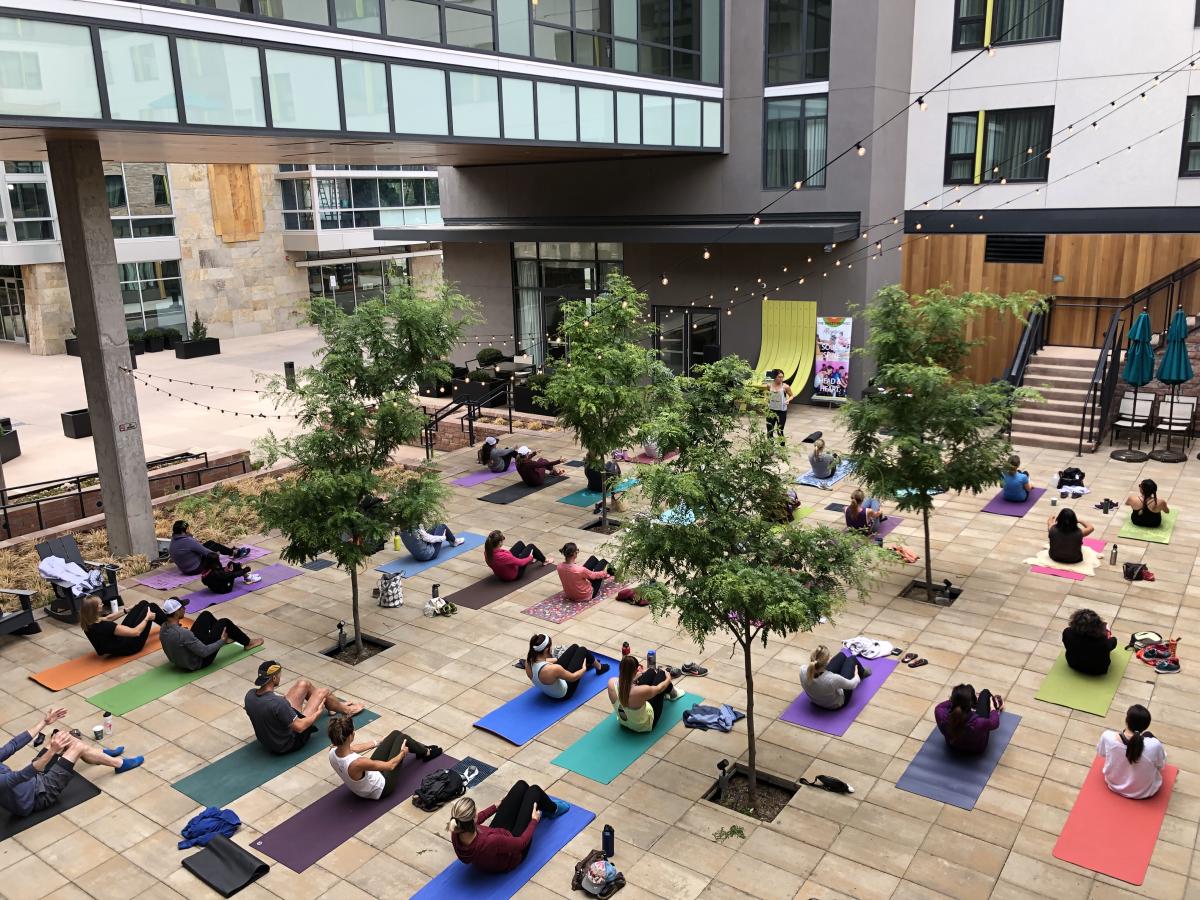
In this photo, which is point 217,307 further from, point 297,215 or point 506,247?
point 506,247

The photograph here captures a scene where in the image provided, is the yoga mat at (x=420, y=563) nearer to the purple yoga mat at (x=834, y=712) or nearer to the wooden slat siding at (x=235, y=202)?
the purple yoga mat at (x=834, y=712)

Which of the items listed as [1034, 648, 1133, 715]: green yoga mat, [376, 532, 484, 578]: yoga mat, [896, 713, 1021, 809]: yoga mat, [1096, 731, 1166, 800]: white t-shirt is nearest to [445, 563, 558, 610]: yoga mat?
[376, 532, 484, 578]: yoga mat

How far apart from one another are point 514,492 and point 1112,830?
13.7 m

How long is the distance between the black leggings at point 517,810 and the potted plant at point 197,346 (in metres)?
34.3

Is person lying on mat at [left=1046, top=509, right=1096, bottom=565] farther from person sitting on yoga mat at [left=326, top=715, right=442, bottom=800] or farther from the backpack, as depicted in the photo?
person sitting on yoga mat at [left=326, top=715, right=442, bottom=800]

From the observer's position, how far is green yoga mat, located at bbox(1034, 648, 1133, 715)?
1133 centimetres

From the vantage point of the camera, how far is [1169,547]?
1587cm

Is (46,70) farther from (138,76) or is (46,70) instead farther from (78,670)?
(78,670)

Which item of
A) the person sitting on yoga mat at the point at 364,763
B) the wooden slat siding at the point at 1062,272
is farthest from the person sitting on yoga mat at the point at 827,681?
the wooden slat siding at the point at 1062,272

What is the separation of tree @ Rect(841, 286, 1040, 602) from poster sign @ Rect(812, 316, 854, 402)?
1161 centimetres

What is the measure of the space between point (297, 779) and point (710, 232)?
1974 centimetres

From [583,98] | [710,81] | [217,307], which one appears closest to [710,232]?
[710,81]

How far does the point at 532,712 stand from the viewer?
38.2 ft

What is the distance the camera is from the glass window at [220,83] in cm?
1378
